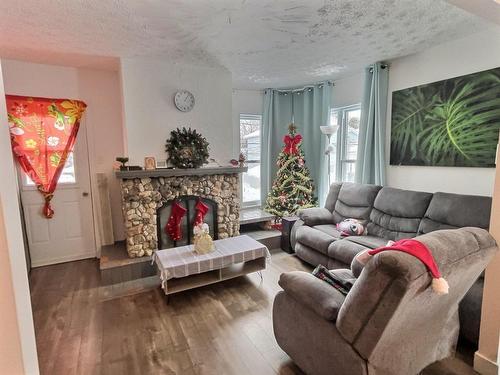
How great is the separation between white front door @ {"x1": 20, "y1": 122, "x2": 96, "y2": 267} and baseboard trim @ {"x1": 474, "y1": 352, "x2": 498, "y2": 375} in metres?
4.15

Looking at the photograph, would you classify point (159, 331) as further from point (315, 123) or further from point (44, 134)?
point (315, 123)

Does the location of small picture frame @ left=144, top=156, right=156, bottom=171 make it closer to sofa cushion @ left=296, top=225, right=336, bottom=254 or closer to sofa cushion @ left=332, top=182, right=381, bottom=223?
sofa cushion @ left=296, top=225, right=336, bottom=254

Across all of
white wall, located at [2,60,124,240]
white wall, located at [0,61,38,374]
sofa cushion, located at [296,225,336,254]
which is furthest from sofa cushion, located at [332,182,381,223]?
white wall, located at [0,61,38,374]

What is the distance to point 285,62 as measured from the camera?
3398 mm

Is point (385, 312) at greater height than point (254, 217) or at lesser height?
greater

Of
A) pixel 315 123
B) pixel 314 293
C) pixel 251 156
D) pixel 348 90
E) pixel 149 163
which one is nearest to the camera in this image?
pixel 314 293

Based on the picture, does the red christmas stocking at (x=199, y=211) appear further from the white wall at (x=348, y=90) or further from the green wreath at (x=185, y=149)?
the white wall at (x=348, y=90)

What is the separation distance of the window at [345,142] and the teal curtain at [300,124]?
171 mm

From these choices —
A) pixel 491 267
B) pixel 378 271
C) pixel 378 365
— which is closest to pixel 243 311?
pixel 378 365

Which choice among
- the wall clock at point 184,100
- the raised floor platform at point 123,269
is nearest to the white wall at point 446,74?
the wall clock at point 184,100

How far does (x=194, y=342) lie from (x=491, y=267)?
6.77 ft

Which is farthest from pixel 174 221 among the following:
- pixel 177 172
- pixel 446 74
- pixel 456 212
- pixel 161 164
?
pixel 446 74

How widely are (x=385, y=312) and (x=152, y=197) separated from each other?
9.19 ft

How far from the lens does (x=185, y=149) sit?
3.45 m
